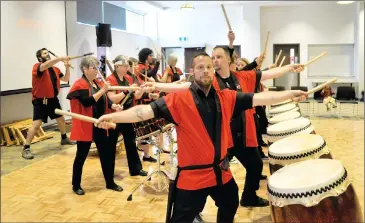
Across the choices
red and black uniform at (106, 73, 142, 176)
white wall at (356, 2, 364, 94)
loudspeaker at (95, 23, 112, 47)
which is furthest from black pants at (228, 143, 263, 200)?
white wall at (356, 2, 364, 94)

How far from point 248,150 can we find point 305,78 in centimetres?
988

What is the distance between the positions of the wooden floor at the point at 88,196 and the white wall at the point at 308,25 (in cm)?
751

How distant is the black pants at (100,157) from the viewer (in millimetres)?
3468

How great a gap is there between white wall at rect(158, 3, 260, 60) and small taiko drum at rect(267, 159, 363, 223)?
9859 mm

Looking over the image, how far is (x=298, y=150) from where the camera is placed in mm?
2420

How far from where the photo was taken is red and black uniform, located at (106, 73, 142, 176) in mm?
3615

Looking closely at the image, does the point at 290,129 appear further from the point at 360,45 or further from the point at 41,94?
the point at 360,45

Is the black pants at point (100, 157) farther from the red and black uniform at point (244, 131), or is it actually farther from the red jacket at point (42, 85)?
the red jacket at point (42, 85)

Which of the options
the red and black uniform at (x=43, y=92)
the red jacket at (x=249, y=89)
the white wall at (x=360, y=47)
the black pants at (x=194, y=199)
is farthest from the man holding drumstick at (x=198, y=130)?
the white wall at (x=360, y=47)

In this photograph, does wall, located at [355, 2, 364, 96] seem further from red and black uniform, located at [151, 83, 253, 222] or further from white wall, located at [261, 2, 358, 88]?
red and black uniform, located at [151, 83, 253, 222]

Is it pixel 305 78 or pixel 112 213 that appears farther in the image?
pixel 305 78

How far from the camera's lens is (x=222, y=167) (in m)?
1.94

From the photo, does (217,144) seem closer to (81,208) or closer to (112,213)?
(112,213)

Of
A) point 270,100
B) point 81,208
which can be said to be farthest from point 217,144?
point 81,208
